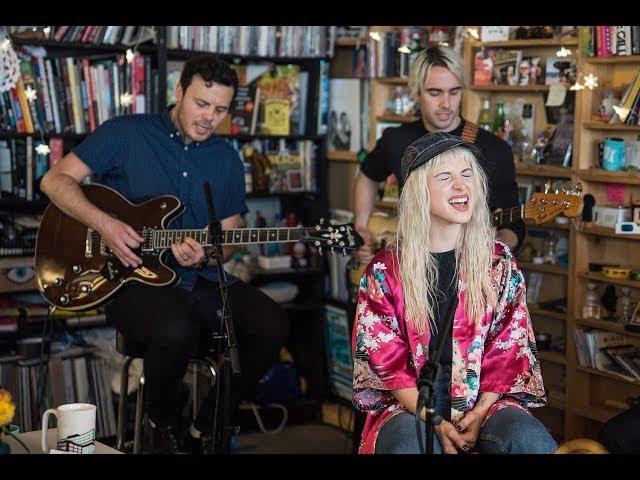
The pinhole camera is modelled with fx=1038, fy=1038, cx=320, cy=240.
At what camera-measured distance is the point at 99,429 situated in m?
4.56

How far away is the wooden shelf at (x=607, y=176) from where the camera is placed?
3814mm

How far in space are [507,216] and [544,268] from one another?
3.02ft

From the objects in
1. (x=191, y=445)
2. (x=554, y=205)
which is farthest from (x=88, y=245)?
(x=554, y=205)

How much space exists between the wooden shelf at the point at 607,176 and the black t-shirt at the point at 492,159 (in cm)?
40

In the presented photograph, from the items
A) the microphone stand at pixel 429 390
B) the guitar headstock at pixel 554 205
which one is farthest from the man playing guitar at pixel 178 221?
the microphone stand at pixel 429 390

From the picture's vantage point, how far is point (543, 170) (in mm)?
4109

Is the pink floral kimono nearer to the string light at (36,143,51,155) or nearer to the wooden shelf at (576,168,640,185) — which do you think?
the wooden shelf at (576,168,640,185)

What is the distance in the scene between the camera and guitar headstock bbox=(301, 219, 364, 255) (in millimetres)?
3324

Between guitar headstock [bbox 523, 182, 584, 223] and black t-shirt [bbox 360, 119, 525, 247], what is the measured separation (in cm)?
29

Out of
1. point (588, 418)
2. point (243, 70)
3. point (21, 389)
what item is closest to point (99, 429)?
point (21, 389)

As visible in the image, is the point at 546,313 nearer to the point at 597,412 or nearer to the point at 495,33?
the point at 597,412

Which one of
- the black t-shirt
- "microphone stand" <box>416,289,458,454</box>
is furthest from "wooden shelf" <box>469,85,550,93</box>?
"microphone stand" <box>416,289,458,454</box>

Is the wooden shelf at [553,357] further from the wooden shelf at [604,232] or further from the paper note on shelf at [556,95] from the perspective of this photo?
the paper note on shelf at [556,95]
